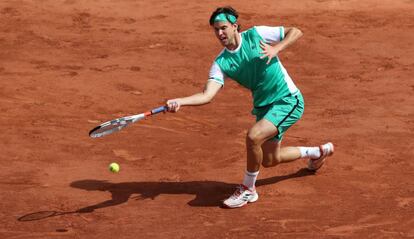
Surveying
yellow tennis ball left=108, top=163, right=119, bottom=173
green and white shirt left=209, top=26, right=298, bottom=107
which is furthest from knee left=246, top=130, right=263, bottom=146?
yellow tennis ball left=108, top=163, right=119, bottom=173

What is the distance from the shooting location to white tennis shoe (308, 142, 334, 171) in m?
11.2

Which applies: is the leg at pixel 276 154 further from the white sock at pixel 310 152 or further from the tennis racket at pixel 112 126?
the tennis racket at pixel 112 126

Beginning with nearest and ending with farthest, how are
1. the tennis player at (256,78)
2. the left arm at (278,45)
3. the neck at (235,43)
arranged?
the left arm at (278,45) < the tennis player at (256,78) < the neck at (235,43)

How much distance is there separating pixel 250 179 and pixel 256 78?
1.12 meters

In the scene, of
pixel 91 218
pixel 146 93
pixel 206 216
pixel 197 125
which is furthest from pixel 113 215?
pixel 146 93

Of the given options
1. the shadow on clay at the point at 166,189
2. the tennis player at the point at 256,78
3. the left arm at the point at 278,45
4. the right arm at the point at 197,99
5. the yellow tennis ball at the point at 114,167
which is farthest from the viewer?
the yellow tennis ball at the point at 114,167

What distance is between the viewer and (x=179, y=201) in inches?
421

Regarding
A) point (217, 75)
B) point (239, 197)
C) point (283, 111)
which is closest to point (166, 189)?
point (239, 197)

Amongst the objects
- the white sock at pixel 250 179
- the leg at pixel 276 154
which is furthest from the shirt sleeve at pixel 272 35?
the white sock at pixel 250 179

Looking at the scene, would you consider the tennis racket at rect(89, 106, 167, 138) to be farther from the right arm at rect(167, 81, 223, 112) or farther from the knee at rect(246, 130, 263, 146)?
the knee at rect(246, 130, 263, 146)

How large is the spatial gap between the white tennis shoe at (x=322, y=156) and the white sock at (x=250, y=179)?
111cm

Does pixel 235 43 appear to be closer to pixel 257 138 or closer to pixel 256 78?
pixel 256 78

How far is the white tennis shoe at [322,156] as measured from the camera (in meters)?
11.2

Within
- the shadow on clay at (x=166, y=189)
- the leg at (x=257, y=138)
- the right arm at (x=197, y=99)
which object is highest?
the right arm at (x=197, y=99)
